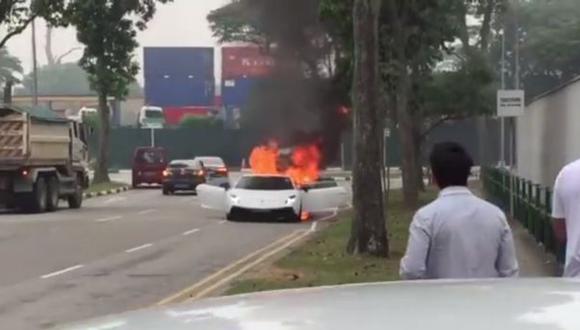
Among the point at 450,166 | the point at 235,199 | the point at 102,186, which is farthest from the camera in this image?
the point at 102,186

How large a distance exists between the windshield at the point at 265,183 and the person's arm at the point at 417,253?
22379 mm

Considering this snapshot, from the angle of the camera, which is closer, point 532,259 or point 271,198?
point 532,259

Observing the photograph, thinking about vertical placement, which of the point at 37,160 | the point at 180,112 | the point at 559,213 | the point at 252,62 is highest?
the point at 252,62

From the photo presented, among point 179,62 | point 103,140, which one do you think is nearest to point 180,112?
point 179,62

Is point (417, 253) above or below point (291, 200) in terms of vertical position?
above

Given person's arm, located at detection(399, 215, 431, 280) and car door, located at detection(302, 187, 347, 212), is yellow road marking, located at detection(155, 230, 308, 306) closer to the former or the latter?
person's arm, located at detection(399, 215, 431, 280)

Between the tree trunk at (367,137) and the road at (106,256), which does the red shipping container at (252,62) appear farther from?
the tree trunk at (367,137)

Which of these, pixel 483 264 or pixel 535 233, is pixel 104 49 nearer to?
pixel 535 233

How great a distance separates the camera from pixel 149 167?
52.7m

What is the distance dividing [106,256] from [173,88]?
212ft

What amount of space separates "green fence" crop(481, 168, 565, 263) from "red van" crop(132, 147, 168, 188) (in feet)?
76.5

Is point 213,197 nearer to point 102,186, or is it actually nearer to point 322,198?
point 322,198

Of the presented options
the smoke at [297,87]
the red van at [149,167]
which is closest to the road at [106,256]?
the smoke at [297,87]

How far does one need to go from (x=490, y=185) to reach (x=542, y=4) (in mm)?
32964
